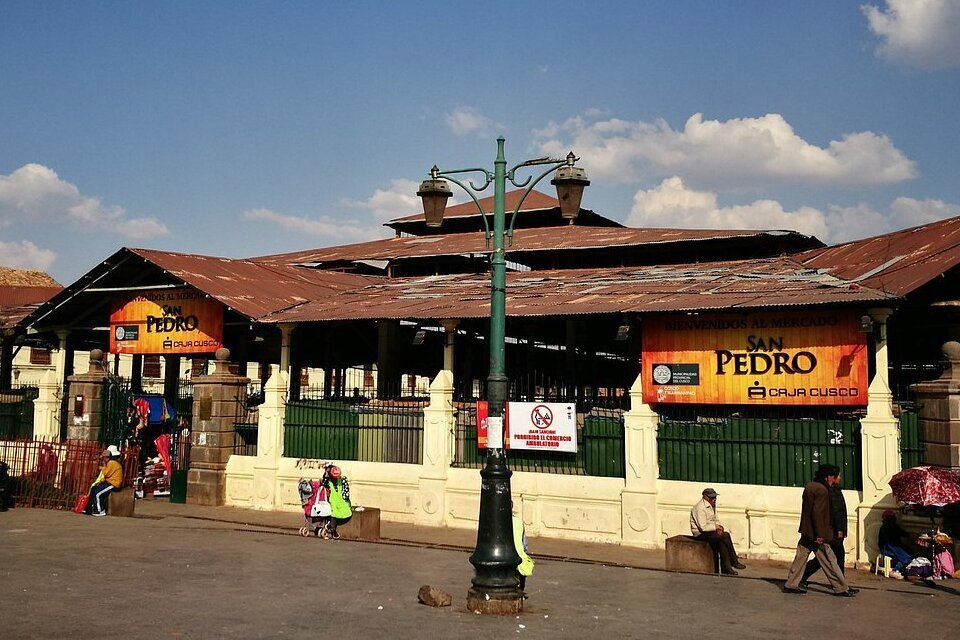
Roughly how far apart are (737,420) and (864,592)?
4.14m

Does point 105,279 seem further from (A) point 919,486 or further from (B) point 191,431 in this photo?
(A) point 919,486

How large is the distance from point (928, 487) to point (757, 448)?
336cm

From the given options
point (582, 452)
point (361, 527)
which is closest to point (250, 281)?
point (361, 527)

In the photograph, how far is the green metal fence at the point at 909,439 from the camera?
48.9 ft

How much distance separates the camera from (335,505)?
17141mm

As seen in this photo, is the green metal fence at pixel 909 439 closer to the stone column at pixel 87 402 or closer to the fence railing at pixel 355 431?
the fence railing at pixel 355 431

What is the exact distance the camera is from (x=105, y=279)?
25047 millimetres

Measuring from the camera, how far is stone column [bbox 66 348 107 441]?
933 inches

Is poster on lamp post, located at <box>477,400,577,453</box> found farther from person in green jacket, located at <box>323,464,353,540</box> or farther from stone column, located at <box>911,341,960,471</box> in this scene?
stone column, located at <box>911,341,960,471</box>

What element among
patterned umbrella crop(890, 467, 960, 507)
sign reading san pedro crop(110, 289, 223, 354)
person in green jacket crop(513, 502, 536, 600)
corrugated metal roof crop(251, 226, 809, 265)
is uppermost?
corrugated metal roof crop(251, 226, 809, 265)

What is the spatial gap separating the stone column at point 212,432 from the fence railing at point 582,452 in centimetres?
570

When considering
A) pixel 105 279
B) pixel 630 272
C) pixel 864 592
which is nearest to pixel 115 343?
pixel 105 279

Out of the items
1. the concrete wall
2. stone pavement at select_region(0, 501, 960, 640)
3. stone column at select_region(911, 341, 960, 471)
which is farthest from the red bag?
stone column at select_region(911, 341, 960, 471)

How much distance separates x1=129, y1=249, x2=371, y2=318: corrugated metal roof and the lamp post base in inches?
503
